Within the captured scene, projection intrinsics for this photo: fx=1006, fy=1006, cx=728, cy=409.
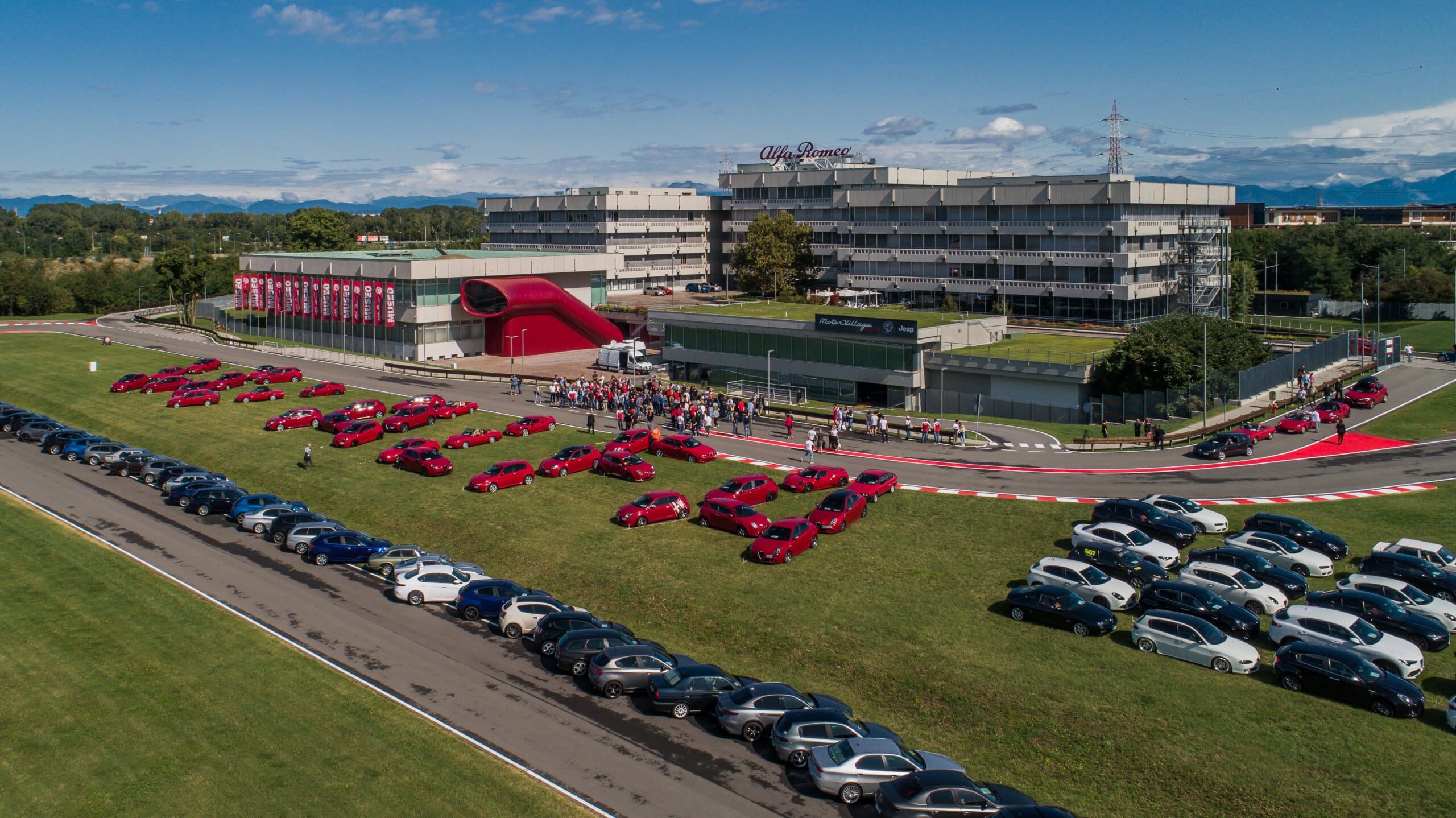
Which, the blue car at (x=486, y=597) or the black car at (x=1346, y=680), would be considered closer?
the black car at (x=1346, y=680)

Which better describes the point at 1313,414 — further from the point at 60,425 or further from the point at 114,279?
the point at 114,279

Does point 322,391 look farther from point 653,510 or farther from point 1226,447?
point 1226,447

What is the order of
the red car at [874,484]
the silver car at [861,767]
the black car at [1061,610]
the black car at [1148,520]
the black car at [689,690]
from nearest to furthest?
1. the silver car at [861,767]
2. the black car at [689,690]
3. the black car at [1061,610]
4. the black car at [1148,520]
5. the red car at [874,484]

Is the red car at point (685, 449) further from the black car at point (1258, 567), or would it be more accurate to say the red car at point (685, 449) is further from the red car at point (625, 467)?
the black car at point (1258, 567)

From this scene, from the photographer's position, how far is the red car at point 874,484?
146ft

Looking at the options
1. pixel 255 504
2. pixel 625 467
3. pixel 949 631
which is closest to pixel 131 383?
pixel 255 504

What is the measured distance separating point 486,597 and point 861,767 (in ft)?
50.6

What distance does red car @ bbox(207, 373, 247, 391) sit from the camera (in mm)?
69125

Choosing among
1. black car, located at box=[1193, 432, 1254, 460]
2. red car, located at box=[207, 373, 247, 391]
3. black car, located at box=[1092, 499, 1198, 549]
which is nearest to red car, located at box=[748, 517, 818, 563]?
black car, located at box=[1092, 499, 1198, 549]

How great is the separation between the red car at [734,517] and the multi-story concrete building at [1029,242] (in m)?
64.1

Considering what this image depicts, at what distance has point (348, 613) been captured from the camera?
33.6 meters

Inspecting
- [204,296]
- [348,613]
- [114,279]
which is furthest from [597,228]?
[348,613]

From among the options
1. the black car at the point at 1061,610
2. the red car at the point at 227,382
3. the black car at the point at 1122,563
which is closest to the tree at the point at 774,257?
the red car at the point at 227,382

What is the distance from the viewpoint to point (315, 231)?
14800 cm
